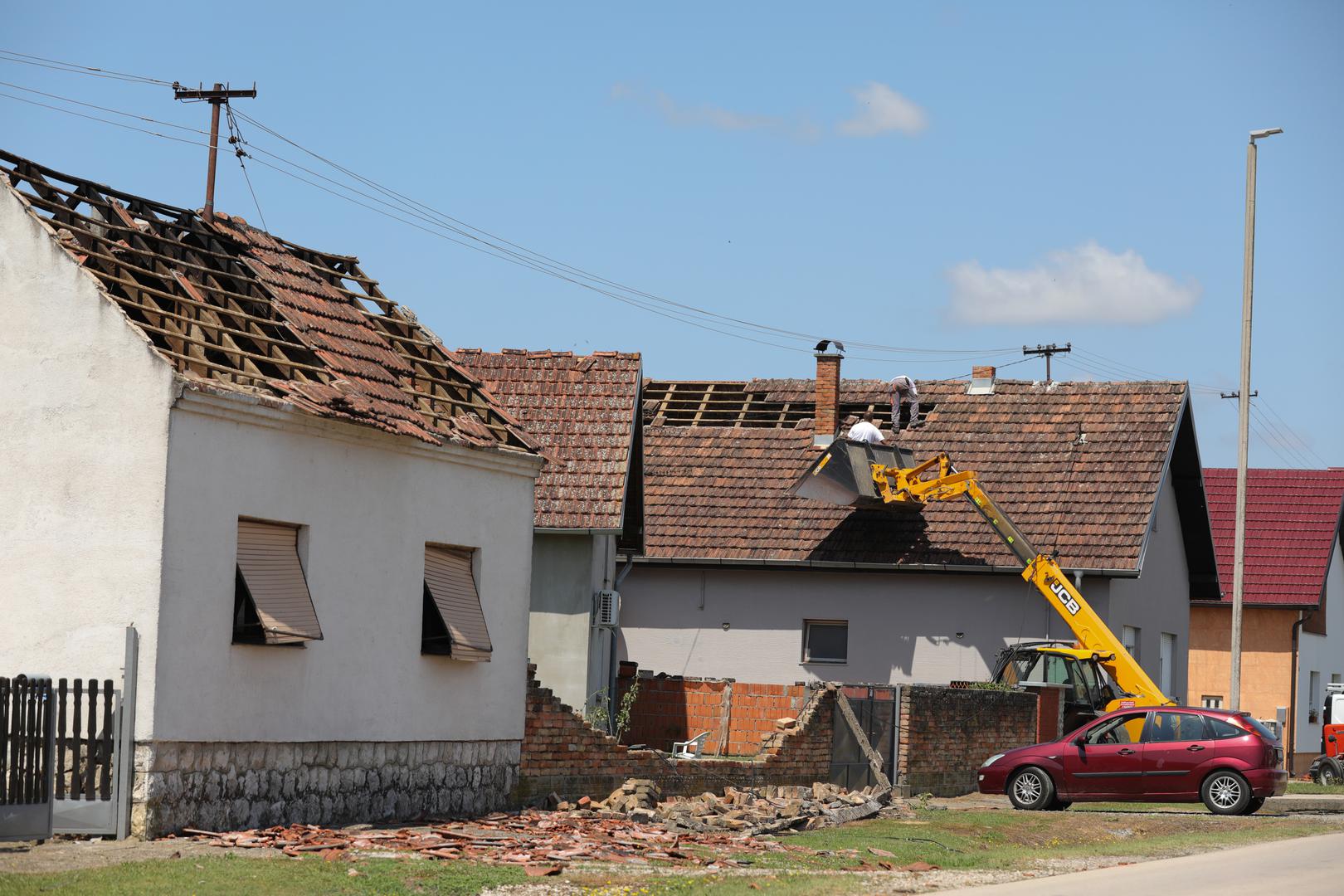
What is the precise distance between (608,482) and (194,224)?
820 centimetres

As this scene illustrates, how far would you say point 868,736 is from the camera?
24.4 meters

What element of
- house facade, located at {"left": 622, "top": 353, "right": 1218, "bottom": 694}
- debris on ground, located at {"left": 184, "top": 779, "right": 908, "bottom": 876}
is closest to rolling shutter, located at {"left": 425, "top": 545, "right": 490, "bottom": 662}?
debris on ground, located at {"left": 184, "top": 779, "right": 908, "bottom": 876}

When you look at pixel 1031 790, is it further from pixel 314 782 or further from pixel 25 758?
pixel 25 758

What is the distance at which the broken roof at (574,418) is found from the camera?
24875mm

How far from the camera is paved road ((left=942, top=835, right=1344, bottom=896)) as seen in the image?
13312mm

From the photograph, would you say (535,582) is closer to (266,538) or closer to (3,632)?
(266,538)

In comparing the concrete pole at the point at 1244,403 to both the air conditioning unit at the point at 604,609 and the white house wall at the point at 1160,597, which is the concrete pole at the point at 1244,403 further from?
the air conditioning unit at the point at 604,609

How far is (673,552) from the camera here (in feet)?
103

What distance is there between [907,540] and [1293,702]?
47.0ft

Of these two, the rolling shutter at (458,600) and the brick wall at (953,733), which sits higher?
the rolling shutter at (458,600)

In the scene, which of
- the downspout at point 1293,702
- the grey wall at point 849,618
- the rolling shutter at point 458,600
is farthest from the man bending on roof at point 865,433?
the downspout at point 1293,702

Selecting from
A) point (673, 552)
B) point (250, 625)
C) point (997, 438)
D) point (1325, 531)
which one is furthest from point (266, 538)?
point (1325, 531)

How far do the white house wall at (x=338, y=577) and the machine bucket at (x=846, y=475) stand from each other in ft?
36.1

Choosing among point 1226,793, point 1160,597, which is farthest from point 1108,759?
point 1160,597
